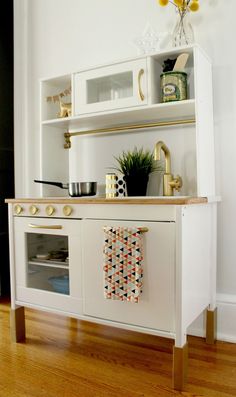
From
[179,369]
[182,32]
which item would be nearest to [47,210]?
[179,369]

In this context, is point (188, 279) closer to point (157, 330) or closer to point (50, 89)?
point (157, 330)

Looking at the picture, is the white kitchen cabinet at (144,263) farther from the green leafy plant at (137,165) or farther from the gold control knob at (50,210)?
the green leafy plant at (137,165)

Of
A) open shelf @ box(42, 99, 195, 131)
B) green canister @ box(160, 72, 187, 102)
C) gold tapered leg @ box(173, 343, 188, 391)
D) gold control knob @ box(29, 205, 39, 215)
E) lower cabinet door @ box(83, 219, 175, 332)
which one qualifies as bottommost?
gold tapered leg @ box(173, 343, 188, 391)

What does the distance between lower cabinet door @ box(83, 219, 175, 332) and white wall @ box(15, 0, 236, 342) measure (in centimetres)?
58

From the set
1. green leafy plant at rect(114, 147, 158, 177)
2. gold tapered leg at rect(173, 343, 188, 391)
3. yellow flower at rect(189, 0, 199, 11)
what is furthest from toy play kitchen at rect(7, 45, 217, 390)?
yellow flower at rect(189, 0, 199, 11)

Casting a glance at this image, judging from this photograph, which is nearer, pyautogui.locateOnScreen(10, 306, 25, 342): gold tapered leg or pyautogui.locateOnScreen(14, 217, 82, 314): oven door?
pyautogui.locateOnScreen(14, 217, 82, 314): oven door

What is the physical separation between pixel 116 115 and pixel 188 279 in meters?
0.95

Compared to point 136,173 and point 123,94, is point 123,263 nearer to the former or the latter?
point 136,173

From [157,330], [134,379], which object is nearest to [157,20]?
[157,330]

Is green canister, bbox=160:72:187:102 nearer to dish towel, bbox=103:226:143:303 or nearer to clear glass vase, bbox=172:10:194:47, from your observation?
clear glass vase, bbox=172:10:194:47

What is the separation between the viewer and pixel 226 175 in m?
1.89

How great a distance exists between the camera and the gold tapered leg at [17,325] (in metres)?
1.88

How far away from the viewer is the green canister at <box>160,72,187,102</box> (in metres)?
1.71

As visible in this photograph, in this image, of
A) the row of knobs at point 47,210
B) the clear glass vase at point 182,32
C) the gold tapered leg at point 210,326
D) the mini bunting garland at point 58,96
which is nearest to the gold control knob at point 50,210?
the row of knobs at point 47,210
